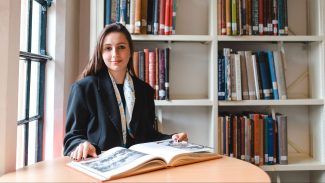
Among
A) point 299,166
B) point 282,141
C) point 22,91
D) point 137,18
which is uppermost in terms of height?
point 137,18

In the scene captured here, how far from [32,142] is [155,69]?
0.86 m

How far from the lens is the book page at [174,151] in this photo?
958 millimetres

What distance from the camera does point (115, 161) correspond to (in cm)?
91

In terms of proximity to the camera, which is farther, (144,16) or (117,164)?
(144,16)

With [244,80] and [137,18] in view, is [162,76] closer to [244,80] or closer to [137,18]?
[137,18]

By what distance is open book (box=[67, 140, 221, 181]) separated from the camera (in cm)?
85

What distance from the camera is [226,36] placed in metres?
1.80

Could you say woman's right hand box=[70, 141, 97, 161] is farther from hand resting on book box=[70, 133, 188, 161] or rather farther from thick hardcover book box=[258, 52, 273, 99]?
thick hardcover book box=[258, 52, 273, 99]

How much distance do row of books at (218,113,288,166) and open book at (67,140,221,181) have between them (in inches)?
29.7

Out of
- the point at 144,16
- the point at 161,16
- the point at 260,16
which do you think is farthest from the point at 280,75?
the point at 144,16

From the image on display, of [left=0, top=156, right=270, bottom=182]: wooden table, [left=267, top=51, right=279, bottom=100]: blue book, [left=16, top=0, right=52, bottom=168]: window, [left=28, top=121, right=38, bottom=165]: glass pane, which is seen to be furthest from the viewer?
[left=267, top=51, right=279, bottom=100]: blue book

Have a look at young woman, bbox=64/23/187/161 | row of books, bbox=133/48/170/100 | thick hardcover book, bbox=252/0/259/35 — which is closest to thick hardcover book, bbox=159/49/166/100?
row of books, bbox=133/48/170/100

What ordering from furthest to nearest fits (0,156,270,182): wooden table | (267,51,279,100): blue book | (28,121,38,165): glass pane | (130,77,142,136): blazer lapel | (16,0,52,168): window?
1. (267,51,279,100): blue book
2. (28,121,38,165): glass pane
3. (16,0,52,168): window
4. (130,77,142,136): blazer lapel
5. (0,156,270,182): wooden table

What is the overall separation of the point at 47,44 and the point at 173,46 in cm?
87
